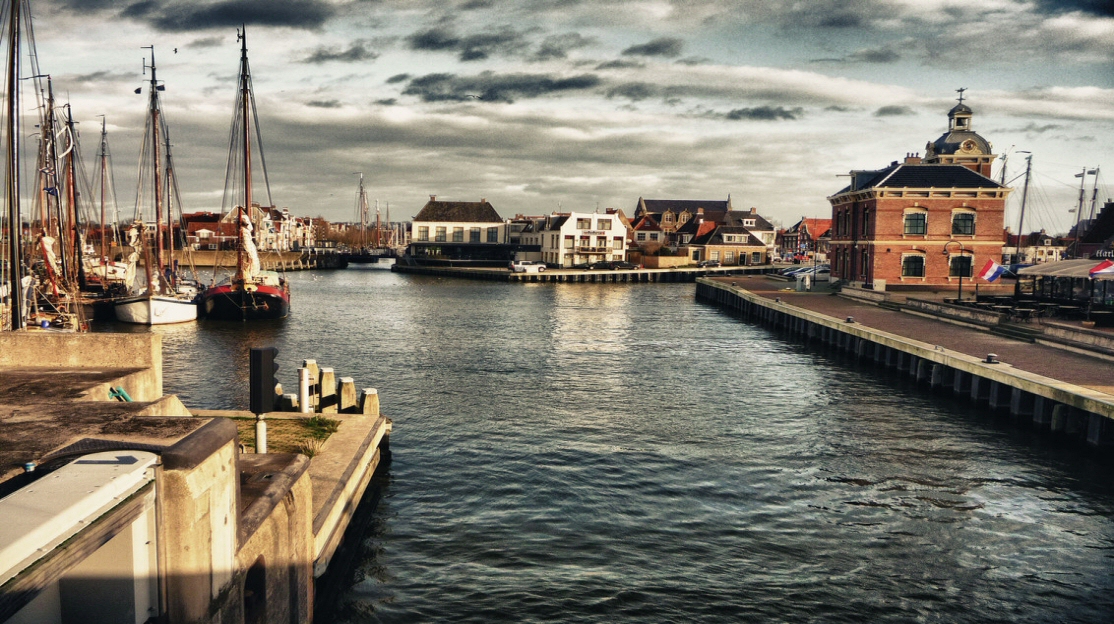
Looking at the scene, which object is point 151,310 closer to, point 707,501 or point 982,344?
point 707,501

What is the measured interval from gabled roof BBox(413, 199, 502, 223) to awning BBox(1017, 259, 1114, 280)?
109663mm

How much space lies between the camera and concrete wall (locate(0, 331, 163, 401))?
14.4 meters

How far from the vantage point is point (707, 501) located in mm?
19234

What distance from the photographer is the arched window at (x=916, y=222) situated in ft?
210

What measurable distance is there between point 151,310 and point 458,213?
9412 centimetres

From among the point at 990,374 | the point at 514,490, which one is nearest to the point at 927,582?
the point at 514,490

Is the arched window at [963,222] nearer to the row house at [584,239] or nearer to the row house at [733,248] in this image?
the row house at [584,239]

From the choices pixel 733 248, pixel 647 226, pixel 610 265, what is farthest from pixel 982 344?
pixel 647 226

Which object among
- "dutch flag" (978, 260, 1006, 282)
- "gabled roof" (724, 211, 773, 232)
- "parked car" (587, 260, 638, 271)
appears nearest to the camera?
"dutch flag" (978, 260, 1006, 282)

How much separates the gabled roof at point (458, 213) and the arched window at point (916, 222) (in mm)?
93148

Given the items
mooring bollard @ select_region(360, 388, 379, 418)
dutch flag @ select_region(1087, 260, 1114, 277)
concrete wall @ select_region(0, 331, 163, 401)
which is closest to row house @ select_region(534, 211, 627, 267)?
dutch flag @ select_region(1087, 260, 1114, 277)

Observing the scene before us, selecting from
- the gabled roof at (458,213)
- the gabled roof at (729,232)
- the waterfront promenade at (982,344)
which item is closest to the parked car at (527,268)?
the gabled roof at (458,213)

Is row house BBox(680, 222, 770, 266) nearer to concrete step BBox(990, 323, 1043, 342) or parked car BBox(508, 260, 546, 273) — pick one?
parked car BBox(508, 260, 546, 273)

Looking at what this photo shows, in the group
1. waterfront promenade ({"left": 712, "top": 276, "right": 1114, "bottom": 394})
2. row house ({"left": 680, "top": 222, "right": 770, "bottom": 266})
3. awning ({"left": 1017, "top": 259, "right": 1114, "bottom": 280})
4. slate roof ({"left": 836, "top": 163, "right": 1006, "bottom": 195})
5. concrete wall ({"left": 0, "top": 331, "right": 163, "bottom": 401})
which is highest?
slate roof ({"left": 836, "top": 163, "right": 1006, "bottom": 195})
